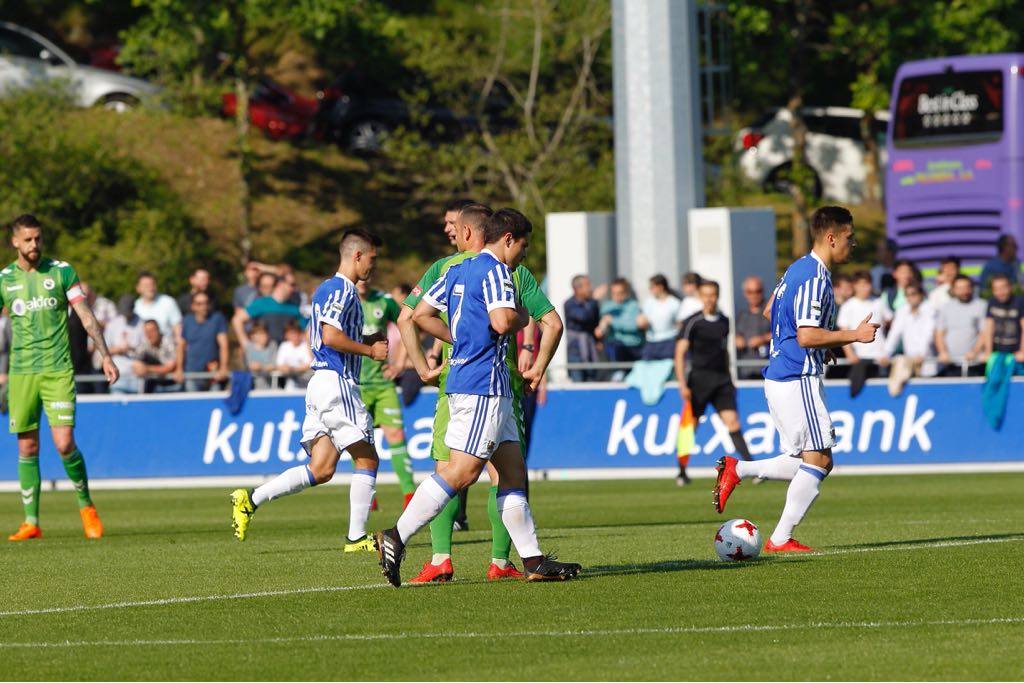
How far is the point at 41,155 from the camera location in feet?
125

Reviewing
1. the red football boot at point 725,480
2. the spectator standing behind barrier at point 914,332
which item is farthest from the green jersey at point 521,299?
the spectator standing behind barrier at point 914,332

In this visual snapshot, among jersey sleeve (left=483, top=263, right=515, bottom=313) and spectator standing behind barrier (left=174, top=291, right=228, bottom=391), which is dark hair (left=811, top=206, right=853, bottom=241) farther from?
spectator standing behind barrier (left=174, top=291, right=228, bottom=391)

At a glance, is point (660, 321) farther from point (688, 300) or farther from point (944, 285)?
point (944, 285)

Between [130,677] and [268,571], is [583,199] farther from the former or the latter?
[130,677]

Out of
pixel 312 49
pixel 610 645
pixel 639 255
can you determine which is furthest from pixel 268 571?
pixel 312 49

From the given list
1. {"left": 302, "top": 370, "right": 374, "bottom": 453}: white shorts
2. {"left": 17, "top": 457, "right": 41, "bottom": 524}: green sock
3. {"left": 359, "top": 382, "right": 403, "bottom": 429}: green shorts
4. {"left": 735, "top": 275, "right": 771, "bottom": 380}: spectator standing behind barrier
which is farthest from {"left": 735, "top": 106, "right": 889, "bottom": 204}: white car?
{"left": 302, "top": 370, "right": 374, "bottom": 453}: white shorts

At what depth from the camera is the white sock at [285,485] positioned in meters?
13.3

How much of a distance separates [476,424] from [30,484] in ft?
20.2

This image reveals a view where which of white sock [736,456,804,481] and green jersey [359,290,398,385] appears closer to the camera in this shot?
white sock [736,456,804,481]

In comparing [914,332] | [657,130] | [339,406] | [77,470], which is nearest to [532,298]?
[339,406]

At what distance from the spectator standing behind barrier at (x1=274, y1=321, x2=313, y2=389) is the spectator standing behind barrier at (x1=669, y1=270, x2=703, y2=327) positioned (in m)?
4.59

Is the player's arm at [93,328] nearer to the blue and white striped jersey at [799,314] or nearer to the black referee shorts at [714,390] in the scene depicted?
the blue and white striped jersey at [799,314]

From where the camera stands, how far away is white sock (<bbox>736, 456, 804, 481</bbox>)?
41.3 feet

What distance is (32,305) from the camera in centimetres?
1508
